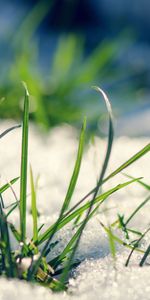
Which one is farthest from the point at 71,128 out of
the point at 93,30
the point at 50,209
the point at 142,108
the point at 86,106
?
the point at 93,30

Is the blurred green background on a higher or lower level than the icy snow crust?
higher

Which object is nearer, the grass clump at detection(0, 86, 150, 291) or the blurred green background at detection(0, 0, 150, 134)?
the grass clump at detection(0, 86, 150, 291)

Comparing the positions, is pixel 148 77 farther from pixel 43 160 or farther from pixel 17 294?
pixel 17 294

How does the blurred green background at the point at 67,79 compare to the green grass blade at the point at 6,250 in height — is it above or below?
above

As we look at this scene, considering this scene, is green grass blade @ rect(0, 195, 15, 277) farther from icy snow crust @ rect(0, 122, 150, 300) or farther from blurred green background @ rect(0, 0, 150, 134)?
blurred green background @ rect(0, 0, 150, 134)

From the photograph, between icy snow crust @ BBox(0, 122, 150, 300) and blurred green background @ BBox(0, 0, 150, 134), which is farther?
blurred green background @ BBox(0, 0, 150, 134)

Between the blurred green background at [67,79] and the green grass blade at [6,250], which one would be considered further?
the blurred green background at [67,79]

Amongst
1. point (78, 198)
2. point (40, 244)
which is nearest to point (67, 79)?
point (78, 198)

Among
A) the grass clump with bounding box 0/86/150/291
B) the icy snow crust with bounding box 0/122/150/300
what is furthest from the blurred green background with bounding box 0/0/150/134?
the grass clump with bounding box 0/86/150/291

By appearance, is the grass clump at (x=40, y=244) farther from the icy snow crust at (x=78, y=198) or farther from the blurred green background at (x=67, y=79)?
the blurred green background at (x=67, y=79)

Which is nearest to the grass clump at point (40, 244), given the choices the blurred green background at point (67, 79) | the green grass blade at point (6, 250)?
the green grass blade at point (6, 250)
